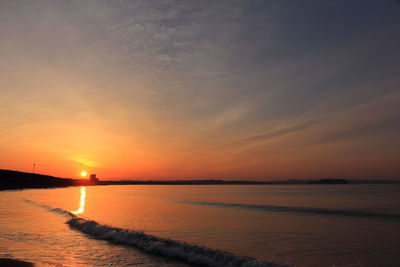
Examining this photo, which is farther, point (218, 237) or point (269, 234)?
point (269, 234)

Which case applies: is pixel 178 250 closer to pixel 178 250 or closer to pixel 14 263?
pixel 178 250

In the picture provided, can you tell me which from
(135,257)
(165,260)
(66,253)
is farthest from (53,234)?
(165,260)

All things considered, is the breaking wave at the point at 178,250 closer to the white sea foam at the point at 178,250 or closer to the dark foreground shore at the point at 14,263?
the white sea foam at the point at 178,250

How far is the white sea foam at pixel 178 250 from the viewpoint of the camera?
637 inches

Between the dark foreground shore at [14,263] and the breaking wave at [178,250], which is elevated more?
the dark foreground shore at [14,263]

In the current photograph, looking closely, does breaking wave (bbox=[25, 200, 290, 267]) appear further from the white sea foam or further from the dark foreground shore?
the dark foreground shore

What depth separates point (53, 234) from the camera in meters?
23.8

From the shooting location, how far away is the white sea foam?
16.2 metres

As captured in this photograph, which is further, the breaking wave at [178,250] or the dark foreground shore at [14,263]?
the breaking wave at [178,250]

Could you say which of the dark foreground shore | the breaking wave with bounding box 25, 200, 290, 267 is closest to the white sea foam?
the breaking wave with bounding box 25, 200, 290, 267

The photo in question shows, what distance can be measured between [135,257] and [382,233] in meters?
22.3

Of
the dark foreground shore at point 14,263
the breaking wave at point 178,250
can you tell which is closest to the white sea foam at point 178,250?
the breaking wave at point 178,250

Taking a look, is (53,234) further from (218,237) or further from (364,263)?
(364,263)

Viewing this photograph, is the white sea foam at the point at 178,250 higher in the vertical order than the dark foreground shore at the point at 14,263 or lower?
lower
